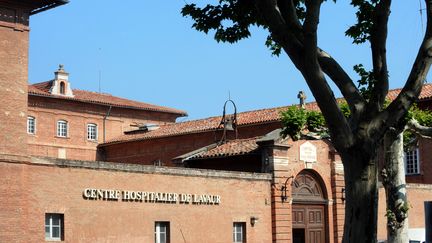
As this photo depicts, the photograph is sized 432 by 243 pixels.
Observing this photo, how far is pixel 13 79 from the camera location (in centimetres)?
2656

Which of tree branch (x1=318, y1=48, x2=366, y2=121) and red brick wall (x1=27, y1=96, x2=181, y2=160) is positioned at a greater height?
red brick wall (x1=27, y1=96, x2=181, y2=160)

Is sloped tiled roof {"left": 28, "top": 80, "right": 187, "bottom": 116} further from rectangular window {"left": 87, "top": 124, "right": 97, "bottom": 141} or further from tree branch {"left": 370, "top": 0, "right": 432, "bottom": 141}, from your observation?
tree branch {"left": 370, "top": 0, "right": 432, "bottom": 141}

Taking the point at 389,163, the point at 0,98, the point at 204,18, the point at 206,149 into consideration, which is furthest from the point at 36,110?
the point at 204,18

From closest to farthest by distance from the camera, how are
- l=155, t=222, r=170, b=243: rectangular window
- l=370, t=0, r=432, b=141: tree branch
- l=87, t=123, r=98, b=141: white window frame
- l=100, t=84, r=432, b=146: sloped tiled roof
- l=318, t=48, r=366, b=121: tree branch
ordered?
l=370, t=0, r=432, b=141: tree branch
l=318, t=48, r=366, b=121: tree branch
l=155, t=222, r=170, b=243: rectangular window
l=100, t=84, r=432, b=146: sloped tiled roof
l=87, t=123, r=98, b=141: white window frame

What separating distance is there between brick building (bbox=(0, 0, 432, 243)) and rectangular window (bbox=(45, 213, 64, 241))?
32 millimetres

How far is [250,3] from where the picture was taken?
1165 centimetres

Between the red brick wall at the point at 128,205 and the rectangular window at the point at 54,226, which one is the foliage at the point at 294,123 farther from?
the rectangular window at the point at 54,226

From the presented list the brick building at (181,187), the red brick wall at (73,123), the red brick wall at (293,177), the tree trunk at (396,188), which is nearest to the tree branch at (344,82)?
the tree trunk at (396,188)

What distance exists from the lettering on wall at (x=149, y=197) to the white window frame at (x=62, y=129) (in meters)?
29.4

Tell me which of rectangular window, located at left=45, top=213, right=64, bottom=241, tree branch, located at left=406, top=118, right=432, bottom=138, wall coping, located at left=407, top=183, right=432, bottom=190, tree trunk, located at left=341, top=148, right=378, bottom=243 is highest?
tree branch, located at left=406, top=118, right=432, bottom=138

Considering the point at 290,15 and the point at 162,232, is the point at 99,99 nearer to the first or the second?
the point at 162,232

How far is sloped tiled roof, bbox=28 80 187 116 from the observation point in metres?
58.3

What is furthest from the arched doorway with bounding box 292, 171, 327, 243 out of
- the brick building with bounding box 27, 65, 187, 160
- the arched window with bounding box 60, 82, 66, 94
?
the arched window with bounding box 60, 82, 66, 94

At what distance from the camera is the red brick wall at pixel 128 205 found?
83.4ft
